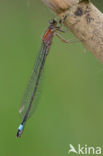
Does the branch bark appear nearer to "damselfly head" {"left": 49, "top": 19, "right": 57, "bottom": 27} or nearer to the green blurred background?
"damselfly head" {"left": 49, "top": 19, "right": 57, "bottom": 27}

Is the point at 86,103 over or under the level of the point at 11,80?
under

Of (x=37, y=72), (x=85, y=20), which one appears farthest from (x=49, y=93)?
(x=85, y=20)

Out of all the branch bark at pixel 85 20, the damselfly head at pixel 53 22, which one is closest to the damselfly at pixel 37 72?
the damselfly head at pixel 53 22

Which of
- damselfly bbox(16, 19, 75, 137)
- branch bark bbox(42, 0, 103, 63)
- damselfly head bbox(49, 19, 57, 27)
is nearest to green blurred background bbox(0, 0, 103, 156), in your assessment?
damselfly bbox(16, 19, 75, 137)

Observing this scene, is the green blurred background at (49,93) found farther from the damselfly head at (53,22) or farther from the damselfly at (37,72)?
the damselfly head at (53,22)

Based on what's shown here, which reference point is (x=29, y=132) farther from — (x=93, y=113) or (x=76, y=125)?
(x=93, y=113)

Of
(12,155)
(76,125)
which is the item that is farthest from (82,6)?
(12,155)
